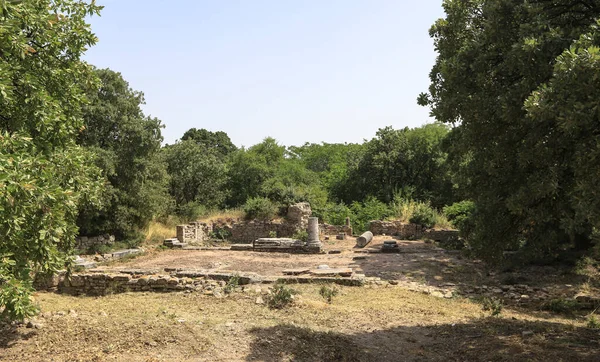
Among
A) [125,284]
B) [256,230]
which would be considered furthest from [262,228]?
[125,284]

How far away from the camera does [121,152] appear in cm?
1964

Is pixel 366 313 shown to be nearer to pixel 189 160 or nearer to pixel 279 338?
pixel 279 338

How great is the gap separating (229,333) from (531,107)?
5.99 meters

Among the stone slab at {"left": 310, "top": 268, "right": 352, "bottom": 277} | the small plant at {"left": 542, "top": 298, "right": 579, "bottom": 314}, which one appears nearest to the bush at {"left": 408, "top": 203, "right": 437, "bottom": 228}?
the stone slab at {"left": 310, "top": 268, "right": 352, "bottom": 277}

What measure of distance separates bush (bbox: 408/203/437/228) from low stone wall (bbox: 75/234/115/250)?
16.6m

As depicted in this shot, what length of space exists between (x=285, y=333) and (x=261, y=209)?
18455 millimetres

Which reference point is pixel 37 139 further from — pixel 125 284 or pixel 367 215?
pixel 367 215

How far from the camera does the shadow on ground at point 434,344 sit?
269 inches

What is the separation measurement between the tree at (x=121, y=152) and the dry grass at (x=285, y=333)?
31.7ft

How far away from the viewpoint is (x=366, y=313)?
31.6 feet

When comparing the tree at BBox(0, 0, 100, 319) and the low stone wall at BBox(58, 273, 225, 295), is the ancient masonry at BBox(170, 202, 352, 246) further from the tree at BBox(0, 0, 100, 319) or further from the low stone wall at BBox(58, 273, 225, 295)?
the tree at BBox(0, 0, 100, 319)

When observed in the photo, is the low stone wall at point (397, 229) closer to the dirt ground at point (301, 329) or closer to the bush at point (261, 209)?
the bush at point (261, 209)

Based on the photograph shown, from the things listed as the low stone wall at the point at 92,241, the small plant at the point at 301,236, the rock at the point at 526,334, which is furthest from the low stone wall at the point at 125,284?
the small plant at the point at 301,236

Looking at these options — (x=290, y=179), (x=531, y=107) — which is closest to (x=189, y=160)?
(x=290, y=179)
